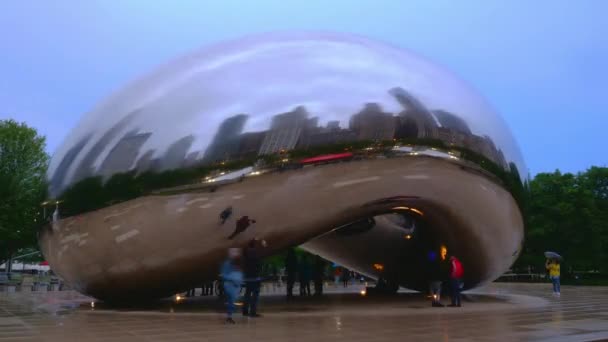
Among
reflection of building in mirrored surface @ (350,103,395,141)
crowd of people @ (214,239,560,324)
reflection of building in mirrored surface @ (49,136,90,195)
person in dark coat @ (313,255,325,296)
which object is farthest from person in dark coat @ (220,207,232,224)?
person in dark coat @ (313,255,325,296)

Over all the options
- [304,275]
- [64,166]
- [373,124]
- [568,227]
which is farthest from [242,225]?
[568,227]

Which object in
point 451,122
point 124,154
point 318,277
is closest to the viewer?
point 124,154

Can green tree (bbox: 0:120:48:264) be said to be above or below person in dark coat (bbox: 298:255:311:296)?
above

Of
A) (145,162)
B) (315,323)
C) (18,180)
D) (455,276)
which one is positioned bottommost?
(315,323)

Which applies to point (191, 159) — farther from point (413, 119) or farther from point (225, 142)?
point (413, 119)

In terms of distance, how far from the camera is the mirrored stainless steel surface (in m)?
10.5

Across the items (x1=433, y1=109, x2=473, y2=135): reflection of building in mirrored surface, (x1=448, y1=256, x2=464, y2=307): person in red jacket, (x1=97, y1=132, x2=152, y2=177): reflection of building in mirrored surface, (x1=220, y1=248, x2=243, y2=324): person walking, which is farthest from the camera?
(x1=448, y1=256, x2=464, y2=307): person in red jacket

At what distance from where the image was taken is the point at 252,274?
1062cm

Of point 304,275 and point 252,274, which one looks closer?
point 252,274

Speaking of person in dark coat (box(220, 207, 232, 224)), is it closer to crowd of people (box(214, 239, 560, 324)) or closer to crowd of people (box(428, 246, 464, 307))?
crowd of people (box(214, 239, 560, 324))

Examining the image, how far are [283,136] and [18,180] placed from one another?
3321cm

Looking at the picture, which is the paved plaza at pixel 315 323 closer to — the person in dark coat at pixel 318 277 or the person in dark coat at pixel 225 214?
the person in dark coat at pixel 225 214

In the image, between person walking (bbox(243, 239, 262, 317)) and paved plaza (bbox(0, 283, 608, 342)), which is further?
person walking (bbox(243, 239, 262, 317))

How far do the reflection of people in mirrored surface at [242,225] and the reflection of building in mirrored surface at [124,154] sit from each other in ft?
6.94
